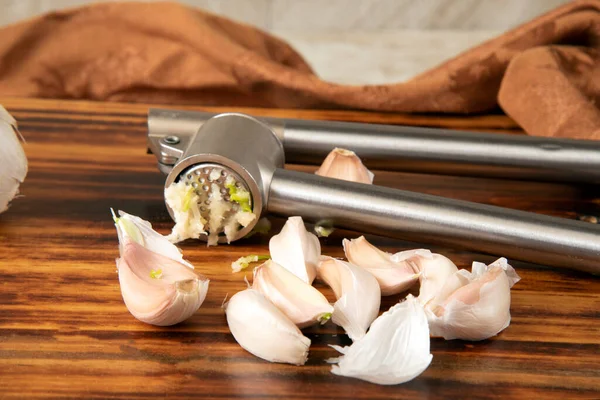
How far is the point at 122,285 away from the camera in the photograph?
2.06 feet

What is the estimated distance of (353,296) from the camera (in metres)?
0.62

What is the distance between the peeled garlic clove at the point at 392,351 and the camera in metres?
0.56

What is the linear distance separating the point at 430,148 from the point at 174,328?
38 cm

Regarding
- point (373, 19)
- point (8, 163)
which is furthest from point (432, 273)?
point (373, 19)

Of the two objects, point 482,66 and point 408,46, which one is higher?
point 482,66

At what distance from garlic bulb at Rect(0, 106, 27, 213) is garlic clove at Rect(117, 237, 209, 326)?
18cm

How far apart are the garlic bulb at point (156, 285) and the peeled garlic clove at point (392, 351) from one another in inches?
5.2

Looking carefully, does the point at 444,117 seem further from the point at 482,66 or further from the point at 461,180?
the point at 461,180

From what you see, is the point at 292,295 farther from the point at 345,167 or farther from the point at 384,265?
the point at 345,167

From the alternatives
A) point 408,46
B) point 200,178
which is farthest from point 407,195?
point 408,46

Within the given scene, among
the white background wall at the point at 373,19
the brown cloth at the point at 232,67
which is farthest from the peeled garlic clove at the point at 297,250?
the white background wall at the point at 373,19

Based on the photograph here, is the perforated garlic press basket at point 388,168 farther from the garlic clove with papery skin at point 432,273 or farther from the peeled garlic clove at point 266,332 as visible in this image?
the peeled garlic clove at point 266,332

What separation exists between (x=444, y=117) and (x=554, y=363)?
1.96 feet

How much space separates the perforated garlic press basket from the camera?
69cm
